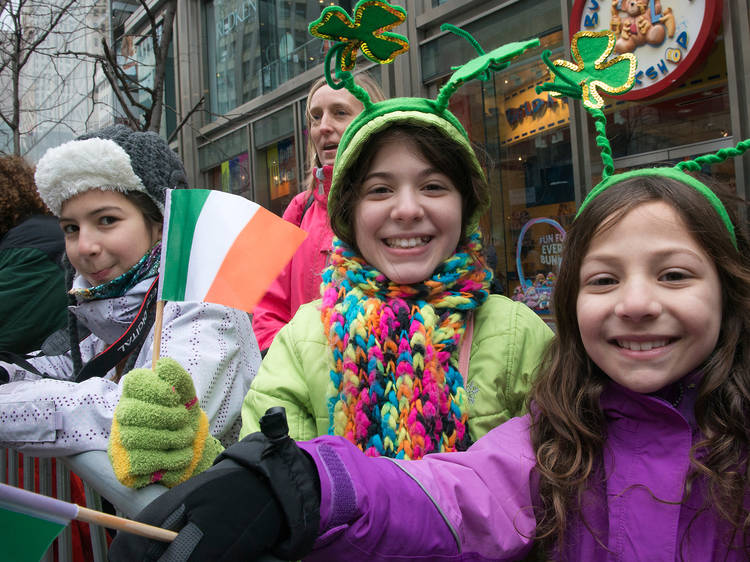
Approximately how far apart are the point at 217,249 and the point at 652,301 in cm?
99

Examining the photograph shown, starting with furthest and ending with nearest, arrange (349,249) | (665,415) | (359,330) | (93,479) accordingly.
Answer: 1. (349,249)
2. (359,330)
3. (665,415)
4. (93,479)

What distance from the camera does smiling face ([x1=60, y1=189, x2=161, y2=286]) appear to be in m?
1.89

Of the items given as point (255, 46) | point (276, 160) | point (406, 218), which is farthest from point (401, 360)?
point (255, 46)

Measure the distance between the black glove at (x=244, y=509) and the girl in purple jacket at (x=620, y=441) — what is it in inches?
2.9

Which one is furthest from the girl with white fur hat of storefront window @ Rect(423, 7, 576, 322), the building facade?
storefront window @ Rect(423, 7, 576, 322)

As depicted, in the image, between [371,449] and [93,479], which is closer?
[93,479]

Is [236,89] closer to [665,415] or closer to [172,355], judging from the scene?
[172,355]

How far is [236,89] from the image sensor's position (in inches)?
374

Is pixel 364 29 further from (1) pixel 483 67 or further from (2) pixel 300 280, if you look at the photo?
(2) pixel 300 280

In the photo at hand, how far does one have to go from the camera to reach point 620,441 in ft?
4.52

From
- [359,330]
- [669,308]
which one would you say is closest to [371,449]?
[359,330]

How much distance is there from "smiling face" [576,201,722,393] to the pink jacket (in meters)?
1.48

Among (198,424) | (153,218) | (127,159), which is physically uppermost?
(127,159)

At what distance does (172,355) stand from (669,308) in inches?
47.6
